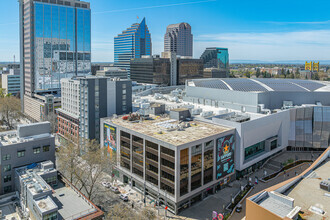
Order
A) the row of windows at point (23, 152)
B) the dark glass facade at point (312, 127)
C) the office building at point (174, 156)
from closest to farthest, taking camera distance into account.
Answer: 1. the office building at point (174, 156)
2. the row of windows at point (23, 152)
3. the dark glass facade at point (312, 127)

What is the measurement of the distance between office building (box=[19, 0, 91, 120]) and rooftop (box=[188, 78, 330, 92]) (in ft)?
249

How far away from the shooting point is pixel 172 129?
62125 millimetres

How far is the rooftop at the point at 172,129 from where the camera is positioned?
55.5 meters

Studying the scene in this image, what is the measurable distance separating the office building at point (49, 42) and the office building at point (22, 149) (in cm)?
6932

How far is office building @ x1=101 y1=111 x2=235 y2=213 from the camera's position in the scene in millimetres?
52062

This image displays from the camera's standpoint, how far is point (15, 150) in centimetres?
5409

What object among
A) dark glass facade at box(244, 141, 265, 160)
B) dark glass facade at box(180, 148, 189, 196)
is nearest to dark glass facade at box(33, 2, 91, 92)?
dark glass facade at box(244, 141, 265, 160)

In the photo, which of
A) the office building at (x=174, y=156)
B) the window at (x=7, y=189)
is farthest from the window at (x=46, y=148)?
the office building at (x=174, y=156)

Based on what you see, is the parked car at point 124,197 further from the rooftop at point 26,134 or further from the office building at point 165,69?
the office building at point 165,69

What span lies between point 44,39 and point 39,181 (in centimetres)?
10694

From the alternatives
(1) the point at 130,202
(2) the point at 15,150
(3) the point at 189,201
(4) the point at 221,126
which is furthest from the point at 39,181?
(4) the point at 221,126

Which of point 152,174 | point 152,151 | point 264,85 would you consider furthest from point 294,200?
point 264,85

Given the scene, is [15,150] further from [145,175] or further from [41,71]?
[41,71]

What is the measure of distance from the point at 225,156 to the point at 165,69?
124 m
